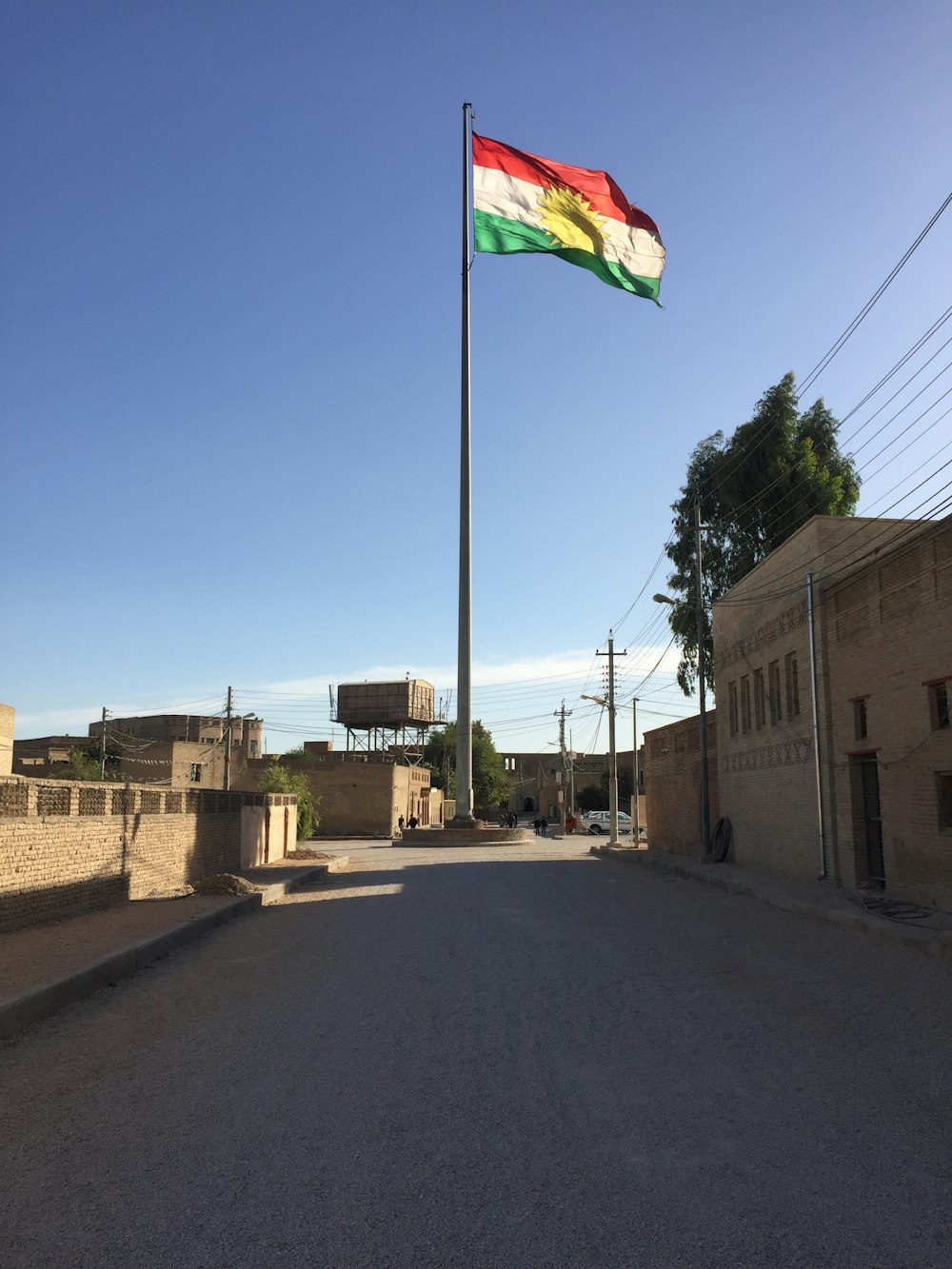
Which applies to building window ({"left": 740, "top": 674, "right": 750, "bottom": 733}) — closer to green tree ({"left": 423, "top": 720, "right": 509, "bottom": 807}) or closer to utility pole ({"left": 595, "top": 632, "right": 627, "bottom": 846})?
utility pole ({"left": 595, "top": 632, "right": 627, "bottom": 846})

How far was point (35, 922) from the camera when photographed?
43.3 feet

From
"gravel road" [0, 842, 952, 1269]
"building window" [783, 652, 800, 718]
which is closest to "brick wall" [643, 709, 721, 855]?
"building window" [783, 652, 800, 718]

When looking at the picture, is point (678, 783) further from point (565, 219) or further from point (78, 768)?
point (78, 768)

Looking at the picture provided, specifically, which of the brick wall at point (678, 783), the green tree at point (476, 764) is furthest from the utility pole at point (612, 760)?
the green tree at point (476, 764)

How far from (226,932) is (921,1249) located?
12078 millimetres

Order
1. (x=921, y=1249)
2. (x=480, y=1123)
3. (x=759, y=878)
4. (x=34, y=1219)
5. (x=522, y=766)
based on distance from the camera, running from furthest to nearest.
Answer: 1. (x=522, y=766)
2. (x=759, y=878)
3. (x=480, y=1123)
4. (x=34, y=1219)
5. (x=921, y=1249)

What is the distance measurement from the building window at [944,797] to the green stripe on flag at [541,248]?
1647 centimetres

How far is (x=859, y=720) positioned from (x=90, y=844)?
1317 centimetres

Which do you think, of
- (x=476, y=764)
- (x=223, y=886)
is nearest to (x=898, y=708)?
(x=223, y=886)

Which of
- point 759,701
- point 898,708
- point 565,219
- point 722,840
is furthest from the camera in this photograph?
point 722,840

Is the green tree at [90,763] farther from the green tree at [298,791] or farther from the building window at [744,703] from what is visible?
the building window at [744,703]

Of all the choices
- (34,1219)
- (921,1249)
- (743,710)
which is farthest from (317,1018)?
(743,710)

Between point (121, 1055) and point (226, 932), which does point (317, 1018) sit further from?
point (226, 932)

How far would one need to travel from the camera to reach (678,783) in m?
36.0
